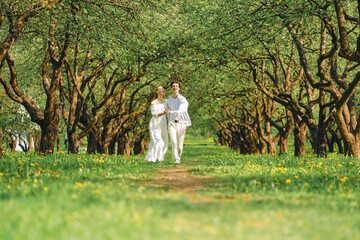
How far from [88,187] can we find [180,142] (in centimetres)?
718

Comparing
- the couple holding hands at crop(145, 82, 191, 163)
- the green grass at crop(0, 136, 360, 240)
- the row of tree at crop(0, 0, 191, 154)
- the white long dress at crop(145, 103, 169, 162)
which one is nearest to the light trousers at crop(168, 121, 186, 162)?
the couple holding hands at crop(145, 82, 191, 163)

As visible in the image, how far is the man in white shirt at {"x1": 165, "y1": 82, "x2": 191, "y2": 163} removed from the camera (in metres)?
12.1

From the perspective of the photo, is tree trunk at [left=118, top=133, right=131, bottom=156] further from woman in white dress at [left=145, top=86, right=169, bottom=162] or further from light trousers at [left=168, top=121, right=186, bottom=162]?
light trousers at [left=168, top=121, right=186, bottom=162]

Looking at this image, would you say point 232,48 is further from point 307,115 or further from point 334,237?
point 334,237

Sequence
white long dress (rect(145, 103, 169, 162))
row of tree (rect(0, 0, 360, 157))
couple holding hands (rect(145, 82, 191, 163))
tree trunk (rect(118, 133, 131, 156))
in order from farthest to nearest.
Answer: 1. tree trunk (rect(118, 133, 131, 156))
2. white long dress (rect(145, 103, 169, 162))
3. couple holding hands (rect(145, 82, 191, 163))
4. row of tree (rect(0, 0, 360, 157))

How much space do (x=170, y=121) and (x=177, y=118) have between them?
1.04ft

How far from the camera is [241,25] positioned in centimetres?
1273

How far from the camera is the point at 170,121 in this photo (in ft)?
40.5

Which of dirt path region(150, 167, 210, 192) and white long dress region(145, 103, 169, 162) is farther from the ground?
white long dress region(145, 103, 169, 162)

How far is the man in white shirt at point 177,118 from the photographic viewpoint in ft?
39.5

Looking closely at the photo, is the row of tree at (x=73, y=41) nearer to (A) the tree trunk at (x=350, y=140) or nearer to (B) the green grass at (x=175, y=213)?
(B) the green grass at (x=175, y=213)

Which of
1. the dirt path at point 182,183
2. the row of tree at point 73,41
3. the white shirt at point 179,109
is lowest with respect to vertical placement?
the dirt path at point 182,183

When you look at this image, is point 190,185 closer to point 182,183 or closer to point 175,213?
point 182,183

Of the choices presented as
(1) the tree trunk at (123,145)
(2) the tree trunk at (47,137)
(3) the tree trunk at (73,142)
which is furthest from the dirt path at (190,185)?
(1) the tree trunk at (123,145)
